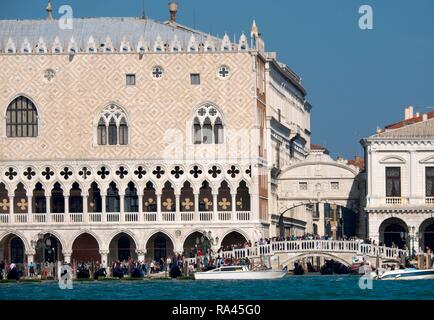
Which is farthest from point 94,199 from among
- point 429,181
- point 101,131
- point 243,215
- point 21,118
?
point 429,181

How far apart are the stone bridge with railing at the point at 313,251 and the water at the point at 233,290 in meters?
3.61

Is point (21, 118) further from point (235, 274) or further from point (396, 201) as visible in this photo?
point (396, 201)

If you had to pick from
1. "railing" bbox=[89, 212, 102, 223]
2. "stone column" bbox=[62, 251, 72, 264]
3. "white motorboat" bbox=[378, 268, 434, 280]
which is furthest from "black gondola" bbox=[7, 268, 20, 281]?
"white motorboat" bbox=[378, 268, 434, 280]

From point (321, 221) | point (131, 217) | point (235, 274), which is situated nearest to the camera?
point (235, 274)

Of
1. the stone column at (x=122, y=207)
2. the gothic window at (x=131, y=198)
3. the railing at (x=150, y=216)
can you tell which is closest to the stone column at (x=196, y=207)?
the railing at (x=150, y=216)

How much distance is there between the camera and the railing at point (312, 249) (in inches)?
1996

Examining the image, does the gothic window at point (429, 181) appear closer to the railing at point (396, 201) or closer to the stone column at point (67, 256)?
the railing at point (396, 201)

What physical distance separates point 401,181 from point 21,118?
1513 cm

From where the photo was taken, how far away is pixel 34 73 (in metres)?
54.9

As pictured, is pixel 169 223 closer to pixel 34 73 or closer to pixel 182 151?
pixel 182 151

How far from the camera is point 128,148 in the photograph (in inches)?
2142

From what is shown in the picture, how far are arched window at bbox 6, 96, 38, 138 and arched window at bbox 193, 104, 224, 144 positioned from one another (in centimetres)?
630
